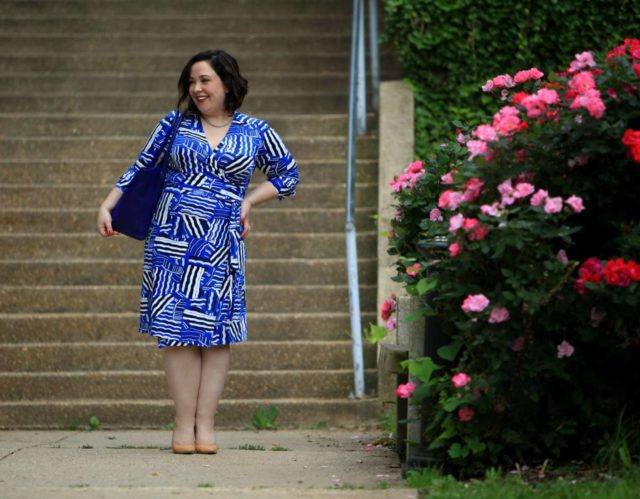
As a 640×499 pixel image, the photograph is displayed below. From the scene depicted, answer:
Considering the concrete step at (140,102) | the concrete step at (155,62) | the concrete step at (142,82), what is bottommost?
the concrete step at (140,102)

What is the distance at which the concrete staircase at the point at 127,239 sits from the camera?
7.22 metres

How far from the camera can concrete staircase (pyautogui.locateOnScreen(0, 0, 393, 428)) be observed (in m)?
7.22

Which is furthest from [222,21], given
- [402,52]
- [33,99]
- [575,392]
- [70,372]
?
[575,392]

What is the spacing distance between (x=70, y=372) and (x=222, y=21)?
4.61m

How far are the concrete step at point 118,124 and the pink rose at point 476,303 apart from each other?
5.07 meters

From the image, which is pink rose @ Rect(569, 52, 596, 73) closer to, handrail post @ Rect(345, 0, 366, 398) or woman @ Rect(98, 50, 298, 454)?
woman @ Rect(98, 50, 298, 454)

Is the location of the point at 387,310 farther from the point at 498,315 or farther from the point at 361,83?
the point at 361,83

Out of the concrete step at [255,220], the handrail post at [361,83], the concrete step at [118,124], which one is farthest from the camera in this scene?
the concrete step at [118,124]

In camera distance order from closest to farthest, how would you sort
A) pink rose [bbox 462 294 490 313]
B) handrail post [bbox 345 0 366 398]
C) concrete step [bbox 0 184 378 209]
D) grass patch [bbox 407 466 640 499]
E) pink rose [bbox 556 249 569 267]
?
grass patch [bbox 407 466 640 499] → pink rose [bbox 462 294 490 313] → pink rose [bbox 556 249 569 267] → handrail post [bbox 345 0 366 398] → concrete step [bbox 0 184 378 209]

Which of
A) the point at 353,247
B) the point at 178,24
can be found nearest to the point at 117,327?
the point at 353,247

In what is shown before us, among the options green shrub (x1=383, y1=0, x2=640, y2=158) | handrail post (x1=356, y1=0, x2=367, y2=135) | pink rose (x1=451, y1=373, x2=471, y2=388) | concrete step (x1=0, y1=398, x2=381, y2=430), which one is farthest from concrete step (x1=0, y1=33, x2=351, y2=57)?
pink rose (x1=451, y1=373, x2=471, y2=388)

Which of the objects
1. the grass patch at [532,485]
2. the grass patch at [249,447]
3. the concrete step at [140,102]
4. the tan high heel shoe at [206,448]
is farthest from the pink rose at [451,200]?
the concrete step at [140,102]

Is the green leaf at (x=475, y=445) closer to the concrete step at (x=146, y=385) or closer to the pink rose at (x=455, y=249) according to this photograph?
the pink rose at (x=455, y=249)

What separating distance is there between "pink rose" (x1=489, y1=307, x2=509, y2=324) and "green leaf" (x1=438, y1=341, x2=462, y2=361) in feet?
0.84
